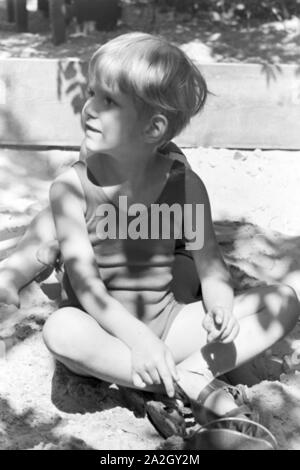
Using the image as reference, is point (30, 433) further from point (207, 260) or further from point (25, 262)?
point (25, 262)

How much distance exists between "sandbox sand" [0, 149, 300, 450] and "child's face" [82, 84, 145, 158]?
79cm

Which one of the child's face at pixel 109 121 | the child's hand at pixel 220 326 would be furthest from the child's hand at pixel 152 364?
the child's face at pixel 109 121

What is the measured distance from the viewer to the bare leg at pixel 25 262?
354 cm

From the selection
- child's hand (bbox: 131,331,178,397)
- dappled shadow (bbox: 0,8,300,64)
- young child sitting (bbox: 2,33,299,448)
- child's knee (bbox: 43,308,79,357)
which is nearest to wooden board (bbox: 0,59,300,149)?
dappled shadow (bbox: 0,8,300,64)

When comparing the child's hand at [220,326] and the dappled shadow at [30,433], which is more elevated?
the child's hand at [220,326]

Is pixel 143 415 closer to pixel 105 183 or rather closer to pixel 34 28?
pixel 105 183

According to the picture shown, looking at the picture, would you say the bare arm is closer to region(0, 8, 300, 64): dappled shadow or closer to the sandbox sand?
the sandbox sand

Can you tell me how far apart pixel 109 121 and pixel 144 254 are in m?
0.47

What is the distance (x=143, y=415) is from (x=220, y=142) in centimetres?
251

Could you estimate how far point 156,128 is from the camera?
116 inches

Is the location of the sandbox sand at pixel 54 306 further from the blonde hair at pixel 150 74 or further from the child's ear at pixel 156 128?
the blonde hair at pixel 150 74

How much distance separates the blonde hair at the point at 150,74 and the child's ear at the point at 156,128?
0.02 metres

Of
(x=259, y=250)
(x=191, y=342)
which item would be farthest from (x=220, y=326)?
(x=259, y=250)
